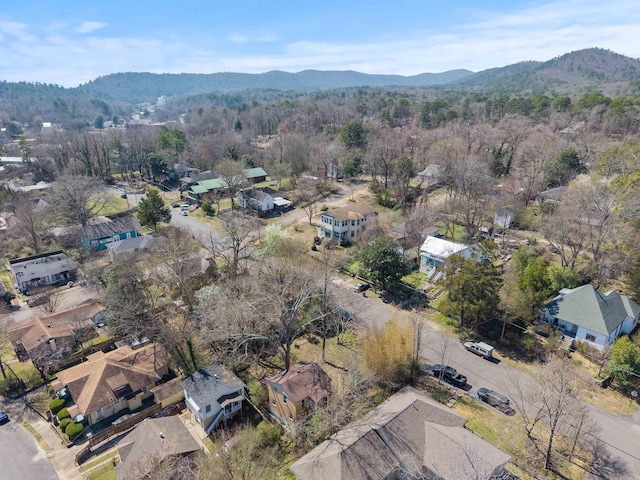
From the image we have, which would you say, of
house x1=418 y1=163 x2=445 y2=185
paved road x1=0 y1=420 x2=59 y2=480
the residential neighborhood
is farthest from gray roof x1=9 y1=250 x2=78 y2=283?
house x1=418 y1=163 x2=445 y2=185

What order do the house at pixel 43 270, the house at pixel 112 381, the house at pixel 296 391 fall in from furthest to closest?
the house at pixel 43 270 → the house at pixel 112 381 → the house at pixel 296 391

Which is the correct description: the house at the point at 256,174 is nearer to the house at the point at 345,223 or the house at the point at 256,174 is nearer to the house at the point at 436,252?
the house at the point at 345,223

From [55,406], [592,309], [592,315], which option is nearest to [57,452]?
[55,406]

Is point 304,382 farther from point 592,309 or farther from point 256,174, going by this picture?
point 256,174

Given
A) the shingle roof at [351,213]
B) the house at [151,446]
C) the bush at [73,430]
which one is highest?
the shingle roof at [351,213]

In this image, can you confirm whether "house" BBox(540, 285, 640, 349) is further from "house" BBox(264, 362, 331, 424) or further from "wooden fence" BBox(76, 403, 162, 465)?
"wooden fence" BBox(76, 403, 162, 465)

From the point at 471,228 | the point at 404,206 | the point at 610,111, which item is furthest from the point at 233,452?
the point at 610,111

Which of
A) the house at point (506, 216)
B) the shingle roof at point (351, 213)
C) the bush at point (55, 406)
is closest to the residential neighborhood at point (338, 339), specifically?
the bush at point (55, 406)
